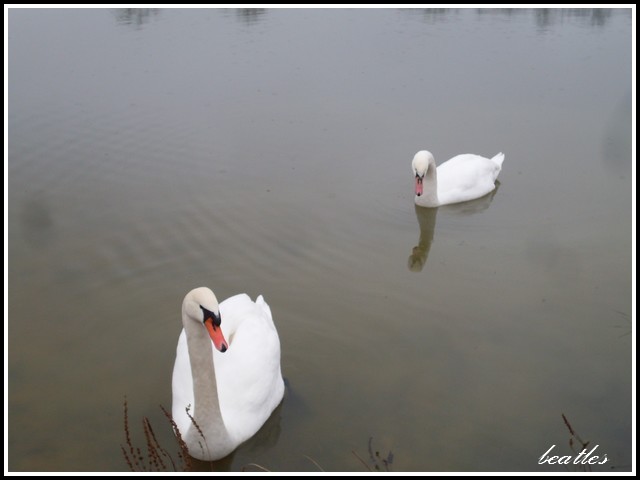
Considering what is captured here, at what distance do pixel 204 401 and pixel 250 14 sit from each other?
15430 mm

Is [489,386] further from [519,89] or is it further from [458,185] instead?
[519,89]

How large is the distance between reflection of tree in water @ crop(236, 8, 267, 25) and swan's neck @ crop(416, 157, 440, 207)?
10.3 metres

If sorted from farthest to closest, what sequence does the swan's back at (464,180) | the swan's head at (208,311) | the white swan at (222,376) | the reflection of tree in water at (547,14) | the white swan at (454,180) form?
the reflection of tree in water at (547,14) → the swan's back at (464,180) → the white swan at (454,180) → the white swan at (222,376) → the swan's head at (208,311)

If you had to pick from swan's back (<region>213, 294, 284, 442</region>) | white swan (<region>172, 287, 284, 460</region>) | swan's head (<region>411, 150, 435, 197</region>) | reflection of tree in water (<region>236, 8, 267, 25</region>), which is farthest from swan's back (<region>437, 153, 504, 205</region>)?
reflection of tree in water (<region>236, 8, 267, 25</region>)

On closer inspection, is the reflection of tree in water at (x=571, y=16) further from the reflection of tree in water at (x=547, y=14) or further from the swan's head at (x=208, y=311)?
the swan's head at (x=208, y=311)

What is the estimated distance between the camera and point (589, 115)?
10.4 m

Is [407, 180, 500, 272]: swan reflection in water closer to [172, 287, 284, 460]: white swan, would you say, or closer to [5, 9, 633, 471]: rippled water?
[5, 9, 633, 471]: rippled water

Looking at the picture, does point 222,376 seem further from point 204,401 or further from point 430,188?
point 430,188

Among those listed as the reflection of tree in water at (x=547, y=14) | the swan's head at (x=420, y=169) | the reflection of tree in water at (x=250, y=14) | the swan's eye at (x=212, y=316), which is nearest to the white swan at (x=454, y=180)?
the swan's head at (x=420, y=169)

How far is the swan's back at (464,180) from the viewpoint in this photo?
27.3 feet

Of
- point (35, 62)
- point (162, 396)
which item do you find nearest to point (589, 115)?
point (162, 396)

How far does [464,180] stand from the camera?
327 inches

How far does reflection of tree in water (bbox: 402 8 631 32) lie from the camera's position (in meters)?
15.9

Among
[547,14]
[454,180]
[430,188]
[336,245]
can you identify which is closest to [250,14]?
[547,14]
